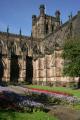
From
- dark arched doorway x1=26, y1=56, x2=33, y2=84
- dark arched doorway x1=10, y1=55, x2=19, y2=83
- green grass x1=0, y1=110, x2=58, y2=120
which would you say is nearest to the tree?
green grass x1=0, y1=110, x2=58, y2=120

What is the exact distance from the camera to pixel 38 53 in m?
69.9

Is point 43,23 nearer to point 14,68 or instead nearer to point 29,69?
point 29,69

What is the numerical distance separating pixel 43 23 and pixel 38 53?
13659 millimetres

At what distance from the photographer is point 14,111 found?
43.2 ft

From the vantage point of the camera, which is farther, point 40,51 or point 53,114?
point 40,51

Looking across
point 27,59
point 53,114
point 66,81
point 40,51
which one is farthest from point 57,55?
point 53,114

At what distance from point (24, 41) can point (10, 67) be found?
1308 centimetres

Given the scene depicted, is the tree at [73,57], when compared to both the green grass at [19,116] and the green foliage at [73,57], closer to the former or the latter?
the green foliage at [73,57]

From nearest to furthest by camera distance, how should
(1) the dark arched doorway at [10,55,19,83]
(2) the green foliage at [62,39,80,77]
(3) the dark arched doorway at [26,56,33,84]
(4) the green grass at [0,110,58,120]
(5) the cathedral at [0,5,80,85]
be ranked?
(4) the green grass at [0,110,58,120] → (2) the green foliage at [62,39,80,77] → (5) the cathedral at [0,5,80,85] → (1) the dark arched doorway at [10,55,19,83] → (3) the dark arched doorway at [26,56,33,84]

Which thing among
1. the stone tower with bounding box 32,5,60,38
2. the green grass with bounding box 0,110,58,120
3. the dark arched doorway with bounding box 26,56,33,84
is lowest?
→ the green grass with bounding box 0,110,58,120

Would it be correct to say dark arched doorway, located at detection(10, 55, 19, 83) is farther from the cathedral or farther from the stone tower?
the stone tower

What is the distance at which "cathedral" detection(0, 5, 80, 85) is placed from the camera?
54062 millimetres

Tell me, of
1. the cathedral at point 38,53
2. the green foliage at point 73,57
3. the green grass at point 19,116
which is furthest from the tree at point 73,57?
the green grass at point 19,116

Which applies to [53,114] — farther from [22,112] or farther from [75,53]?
[75,53]
